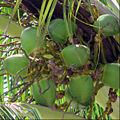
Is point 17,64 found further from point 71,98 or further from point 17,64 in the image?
point 71,98

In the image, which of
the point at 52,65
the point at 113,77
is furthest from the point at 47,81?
the point at 113,77

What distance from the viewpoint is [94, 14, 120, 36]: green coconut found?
0.85 metres

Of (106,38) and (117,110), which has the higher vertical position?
(106,38)

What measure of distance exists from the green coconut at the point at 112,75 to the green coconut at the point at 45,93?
0.55 feet

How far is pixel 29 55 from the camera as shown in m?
0.86

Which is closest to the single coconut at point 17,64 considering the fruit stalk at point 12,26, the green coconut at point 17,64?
the green coconut at point 17,64

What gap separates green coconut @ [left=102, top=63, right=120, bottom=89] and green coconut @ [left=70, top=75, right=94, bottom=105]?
5 cm

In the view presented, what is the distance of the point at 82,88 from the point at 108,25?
226 millimetres

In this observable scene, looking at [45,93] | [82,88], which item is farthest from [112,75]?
[45,93]

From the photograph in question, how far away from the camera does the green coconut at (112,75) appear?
2.66ft

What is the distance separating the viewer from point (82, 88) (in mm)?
816

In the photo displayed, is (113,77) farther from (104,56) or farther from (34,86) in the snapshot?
(34,86)

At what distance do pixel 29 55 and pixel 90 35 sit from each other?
0.23 metres

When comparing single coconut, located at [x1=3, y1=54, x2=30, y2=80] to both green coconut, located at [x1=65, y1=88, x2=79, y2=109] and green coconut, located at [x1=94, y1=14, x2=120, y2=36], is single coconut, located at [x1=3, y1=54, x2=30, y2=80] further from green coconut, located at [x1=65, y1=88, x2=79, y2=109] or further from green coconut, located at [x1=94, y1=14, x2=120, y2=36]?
green coconut, located at [x1=94, y1=14, x2=120, y2=36]
